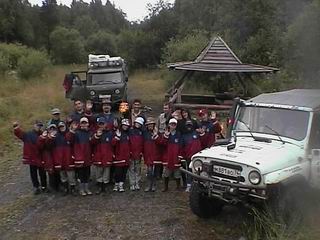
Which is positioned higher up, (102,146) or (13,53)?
(13,53)

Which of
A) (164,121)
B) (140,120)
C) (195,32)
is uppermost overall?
(195,32)

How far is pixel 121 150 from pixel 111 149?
0.19m

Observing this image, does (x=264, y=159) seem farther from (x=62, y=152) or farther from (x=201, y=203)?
(x=62, y=152)

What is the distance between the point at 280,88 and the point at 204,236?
1083 centimetres

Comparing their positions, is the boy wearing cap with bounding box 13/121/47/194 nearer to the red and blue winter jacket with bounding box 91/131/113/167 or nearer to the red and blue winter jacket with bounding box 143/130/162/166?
the red and blue winter jacket with bounding box 91/131/113/167

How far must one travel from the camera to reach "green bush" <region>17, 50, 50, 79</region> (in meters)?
30.3

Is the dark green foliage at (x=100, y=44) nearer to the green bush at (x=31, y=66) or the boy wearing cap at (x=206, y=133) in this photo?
the green bush at (x=31, y=66)

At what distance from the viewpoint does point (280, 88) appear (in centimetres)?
1667

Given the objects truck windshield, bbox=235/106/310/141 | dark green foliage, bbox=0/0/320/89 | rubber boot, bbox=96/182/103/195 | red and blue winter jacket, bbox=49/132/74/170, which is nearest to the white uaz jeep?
truck windshield, bbox=235/106/310/141

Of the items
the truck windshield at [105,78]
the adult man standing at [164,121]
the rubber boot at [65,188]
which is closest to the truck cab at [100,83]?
the truck windshield at [105,78]

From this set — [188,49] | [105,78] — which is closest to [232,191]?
[105,78]

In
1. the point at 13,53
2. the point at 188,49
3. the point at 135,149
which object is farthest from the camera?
the point at 13,53

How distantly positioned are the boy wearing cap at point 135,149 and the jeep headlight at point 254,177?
3.04 meters

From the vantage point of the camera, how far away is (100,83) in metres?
20.0
